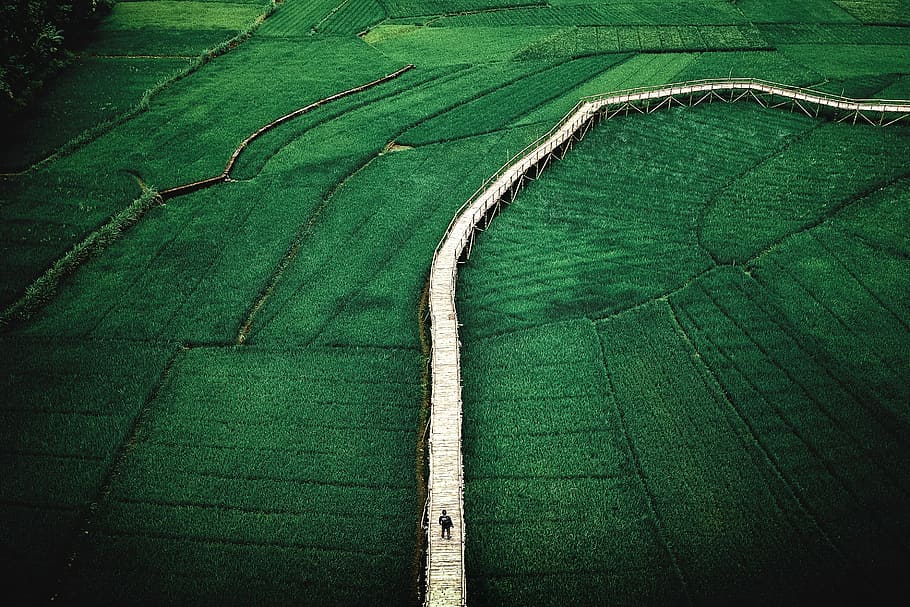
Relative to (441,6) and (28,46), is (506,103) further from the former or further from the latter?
(28,46)

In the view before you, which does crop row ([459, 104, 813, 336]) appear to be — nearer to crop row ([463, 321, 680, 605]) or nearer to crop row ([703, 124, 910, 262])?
crop row ([703, 124, 910, 262])

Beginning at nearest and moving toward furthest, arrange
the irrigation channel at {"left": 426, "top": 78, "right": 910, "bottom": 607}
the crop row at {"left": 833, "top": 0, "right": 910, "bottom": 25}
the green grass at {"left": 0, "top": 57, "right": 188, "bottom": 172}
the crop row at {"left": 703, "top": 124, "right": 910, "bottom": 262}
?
the irrigation channel at {"left": 426, "top": 78, "right": 910, "bottom": 607}, the crop row at {"left": 703, "top": 124, "right": 910, "bottom": 262}, the green grass at {"left": 0, "top": 57, "right": 188, "bottom": 172}, the crop row at {"left": 833, "top": 0, "right": 910, "bottom": 25}

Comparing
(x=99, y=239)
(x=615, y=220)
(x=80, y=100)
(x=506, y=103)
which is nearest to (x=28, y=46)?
(x=80, y=100)

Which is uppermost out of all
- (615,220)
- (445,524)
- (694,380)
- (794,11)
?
(794,11)

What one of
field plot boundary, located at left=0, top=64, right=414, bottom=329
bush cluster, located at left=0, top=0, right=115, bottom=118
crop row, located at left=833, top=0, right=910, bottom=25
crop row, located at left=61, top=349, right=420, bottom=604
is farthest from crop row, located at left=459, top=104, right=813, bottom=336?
bush cluster, located at left=0, top=0, right=115, bottom=118

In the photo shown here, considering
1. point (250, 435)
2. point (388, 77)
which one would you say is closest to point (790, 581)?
point (250, 435)
